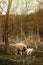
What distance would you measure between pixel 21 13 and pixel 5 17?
776 millimetres

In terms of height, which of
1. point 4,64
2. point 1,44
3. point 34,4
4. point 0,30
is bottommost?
point 4,64

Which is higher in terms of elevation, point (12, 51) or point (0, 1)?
point (0, 1)

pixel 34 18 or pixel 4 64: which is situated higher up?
pixel 34 18

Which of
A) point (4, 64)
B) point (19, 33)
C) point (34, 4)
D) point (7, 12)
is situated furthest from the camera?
point (19, 33)

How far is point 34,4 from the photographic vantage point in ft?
28.9

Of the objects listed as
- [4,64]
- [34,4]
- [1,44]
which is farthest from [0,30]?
[4,64]

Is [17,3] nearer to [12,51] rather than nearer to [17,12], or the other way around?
[17,12]

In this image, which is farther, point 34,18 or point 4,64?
point 34,18

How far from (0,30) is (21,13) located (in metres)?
1.30

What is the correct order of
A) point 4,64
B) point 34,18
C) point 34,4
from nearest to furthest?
point 4,64 < point 34,4 < point 34,18

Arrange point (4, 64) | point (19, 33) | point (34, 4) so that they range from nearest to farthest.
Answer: point (4, 64)
point (34, 4)
point (19, 33)

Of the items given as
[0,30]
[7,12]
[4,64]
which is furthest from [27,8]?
[4,64]

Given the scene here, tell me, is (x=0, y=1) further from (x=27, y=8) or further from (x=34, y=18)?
(x=34, y=18)

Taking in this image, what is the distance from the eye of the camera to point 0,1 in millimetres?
8258
